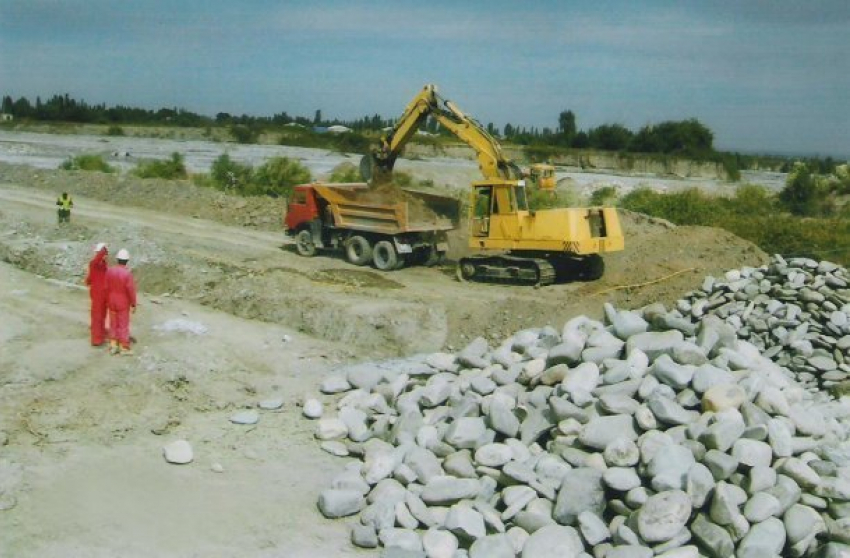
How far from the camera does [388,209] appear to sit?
1911 cm

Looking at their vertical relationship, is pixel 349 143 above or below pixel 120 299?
above

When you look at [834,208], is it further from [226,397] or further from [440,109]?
[226,397]

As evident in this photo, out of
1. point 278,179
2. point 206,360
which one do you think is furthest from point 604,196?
point 206,360

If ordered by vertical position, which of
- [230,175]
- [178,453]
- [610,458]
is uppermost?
[230,175]

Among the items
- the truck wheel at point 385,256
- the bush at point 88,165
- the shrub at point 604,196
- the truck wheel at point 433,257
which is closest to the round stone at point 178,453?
the truck wheel at point 385,256

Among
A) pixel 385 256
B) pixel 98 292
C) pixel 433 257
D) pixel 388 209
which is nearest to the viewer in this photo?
pixel 98 292

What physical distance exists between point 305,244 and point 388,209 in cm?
270

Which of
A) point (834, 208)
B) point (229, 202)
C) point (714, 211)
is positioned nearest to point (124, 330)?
point (229, 202)

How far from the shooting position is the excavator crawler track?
58.2ft

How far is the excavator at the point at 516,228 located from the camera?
688 inches

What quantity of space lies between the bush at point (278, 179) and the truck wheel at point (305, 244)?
1016 centimetres

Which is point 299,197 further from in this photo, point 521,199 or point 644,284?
point 644,284

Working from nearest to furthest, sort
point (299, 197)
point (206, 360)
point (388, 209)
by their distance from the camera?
point (206, 360)
point (388, 209)
point (299, 197)

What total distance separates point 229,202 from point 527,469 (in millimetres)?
19182
